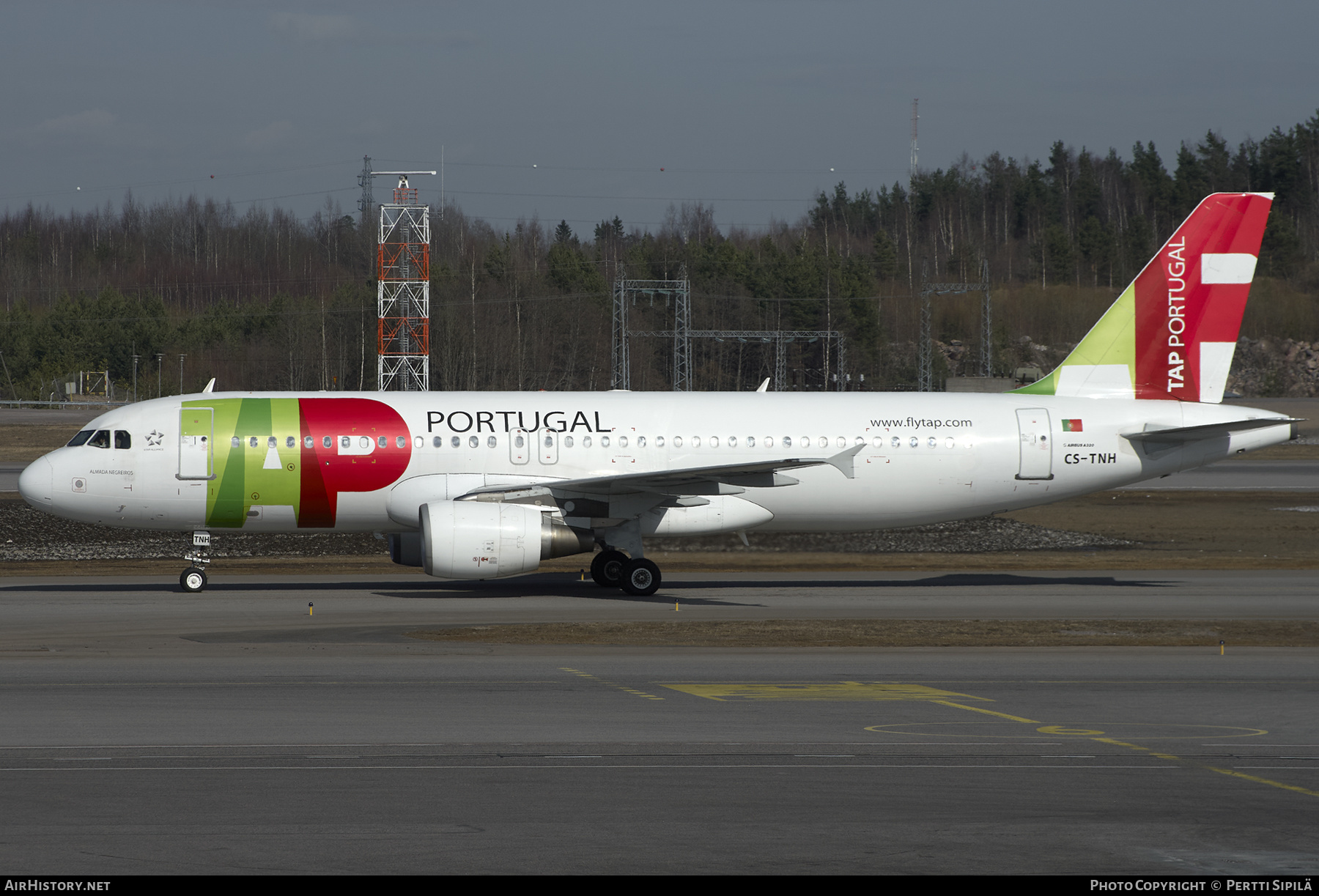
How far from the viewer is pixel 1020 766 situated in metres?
11.5

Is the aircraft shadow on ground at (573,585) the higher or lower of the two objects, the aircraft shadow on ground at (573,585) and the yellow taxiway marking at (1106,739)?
the higher

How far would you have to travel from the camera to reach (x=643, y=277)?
12381cm

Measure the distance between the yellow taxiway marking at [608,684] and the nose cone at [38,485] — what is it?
13.2 m

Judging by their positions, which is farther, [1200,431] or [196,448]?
[1200,431]

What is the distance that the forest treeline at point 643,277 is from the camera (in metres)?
101

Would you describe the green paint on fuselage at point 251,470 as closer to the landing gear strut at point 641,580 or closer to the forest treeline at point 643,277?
the landing gear strut at point 641,580

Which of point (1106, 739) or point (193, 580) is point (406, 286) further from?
point (1106, 739)

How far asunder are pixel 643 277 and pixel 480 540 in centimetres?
10198

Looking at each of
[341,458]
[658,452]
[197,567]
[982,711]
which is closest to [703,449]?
[658,452]

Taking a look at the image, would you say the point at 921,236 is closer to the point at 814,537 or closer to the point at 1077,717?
the point at 814,537

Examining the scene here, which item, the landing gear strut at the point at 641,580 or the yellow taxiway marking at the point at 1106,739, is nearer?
the yellow taxiway marking at the point at 1106,739

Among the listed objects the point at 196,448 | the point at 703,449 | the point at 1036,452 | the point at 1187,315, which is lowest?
the point at 1036,452

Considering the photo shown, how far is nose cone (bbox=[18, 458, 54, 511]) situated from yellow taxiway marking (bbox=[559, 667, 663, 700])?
1318 centimetres

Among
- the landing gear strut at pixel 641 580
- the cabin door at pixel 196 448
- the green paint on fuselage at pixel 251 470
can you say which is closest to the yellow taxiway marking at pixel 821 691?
the landing gear strut at pixel 641 580
